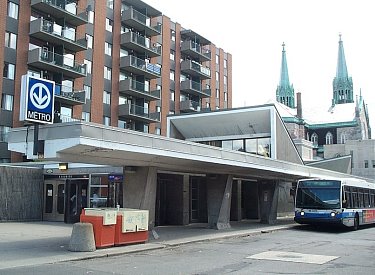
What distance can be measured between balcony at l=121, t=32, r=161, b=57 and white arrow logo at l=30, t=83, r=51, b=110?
3869cm

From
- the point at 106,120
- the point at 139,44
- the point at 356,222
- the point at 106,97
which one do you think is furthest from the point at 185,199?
the point at 139,44

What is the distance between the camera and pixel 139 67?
2121 inches

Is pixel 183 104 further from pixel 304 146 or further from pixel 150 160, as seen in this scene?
pixel 150 160

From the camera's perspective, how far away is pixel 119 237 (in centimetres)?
1563

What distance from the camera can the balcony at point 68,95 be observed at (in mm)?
42500

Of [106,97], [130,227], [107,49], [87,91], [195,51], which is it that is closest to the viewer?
[130,227]

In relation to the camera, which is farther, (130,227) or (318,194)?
(318,194)

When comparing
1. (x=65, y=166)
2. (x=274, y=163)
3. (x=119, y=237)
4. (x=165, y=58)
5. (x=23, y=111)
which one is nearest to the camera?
(x=23, y=111)

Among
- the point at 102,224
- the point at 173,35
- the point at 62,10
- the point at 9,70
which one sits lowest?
the point at 102,224

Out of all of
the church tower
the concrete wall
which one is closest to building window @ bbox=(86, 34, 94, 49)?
the concrete wall

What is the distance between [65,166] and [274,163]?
37.9 ft

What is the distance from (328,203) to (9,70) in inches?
1163

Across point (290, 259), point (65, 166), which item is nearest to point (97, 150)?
point (65, 166)

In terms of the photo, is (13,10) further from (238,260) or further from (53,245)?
(238,260)
